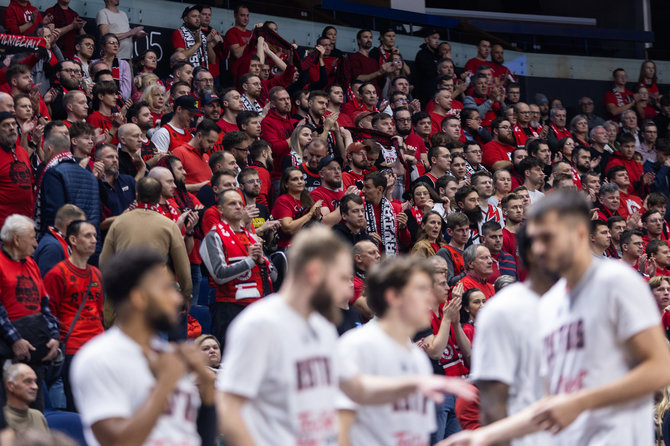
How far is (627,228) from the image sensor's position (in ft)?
38.7

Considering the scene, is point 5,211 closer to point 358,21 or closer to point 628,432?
point 628,432

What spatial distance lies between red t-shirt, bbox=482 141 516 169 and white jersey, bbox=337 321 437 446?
376 inches

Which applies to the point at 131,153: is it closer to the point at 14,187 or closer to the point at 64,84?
the point at 14,187

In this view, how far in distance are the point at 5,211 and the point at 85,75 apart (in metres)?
3.65

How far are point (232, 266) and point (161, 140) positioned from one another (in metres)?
2.79

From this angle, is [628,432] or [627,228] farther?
[627,228]

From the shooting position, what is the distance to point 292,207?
946cm

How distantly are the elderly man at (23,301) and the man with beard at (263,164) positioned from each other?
135 inches

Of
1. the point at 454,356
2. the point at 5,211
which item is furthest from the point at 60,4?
the point at 454,356

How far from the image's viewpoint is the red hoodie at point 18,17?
1212 centimetres

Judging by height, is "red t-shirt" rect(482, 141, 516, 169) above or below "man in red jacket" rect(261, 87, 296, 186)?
below

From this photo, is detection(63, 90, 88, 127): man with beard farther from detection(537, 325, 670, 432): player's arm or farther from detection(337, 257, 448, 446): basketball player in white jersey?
detection(537, 325, 670, 432): player's arm

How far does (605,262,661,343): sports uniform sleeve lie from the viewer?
3.35 m

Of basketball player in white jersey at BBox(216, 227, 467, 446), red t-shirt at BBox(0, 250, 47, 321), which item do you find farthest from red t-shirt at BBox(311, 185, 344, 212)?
basketball player in white jersey at BBox(216, 227, 467, 446)
